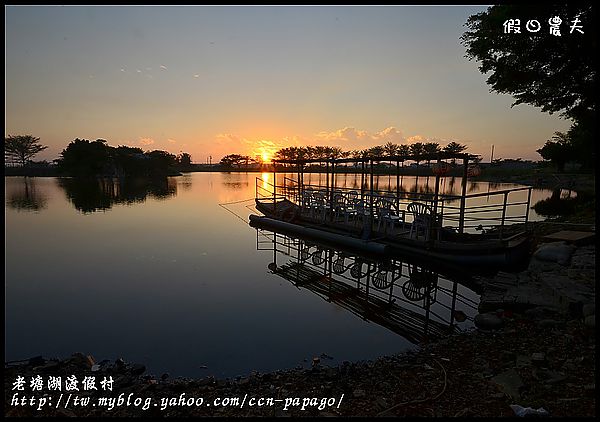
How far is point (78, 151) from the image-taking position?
6481 centimetres

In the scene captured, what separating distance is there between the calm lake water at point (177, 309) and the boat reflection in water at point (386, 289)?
Result: 0.54ft

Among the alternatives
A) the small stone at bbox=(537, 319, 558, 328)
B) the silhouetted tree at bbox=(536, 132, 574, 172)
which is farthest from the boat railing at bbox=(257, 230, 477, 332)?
the silhouetted tree at bbox=(536, 132, 574, 172)

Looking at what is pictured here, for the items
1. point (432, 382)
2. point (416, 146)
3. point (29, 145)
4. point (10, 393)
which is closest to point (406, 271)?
point (432, 382)

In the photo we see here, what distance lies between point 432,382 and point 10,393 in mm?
5603

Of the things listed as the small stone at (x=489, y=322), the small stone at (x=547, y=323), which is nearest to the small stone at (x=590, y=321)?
the small stone at (x=547, y=323)

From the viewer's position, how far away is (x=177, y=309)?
7758 millimetres

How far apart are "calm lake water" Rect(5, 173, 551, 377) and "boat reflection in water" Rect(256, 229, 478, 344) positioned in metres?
0.17

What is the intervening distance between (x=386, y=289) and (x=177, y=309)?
5731mm

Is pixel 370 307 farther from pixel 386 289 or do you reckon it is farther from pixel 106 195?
pixel 106 195

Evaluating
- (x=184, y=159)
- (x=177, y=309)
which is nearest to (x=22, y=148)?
(x=184, y=159)

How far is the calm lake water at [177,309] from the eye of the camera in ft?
19.3

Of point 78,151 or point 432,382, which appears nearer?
Answer: point 432,382

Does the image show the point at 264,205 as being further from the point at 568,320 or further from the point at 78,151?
the point at 78,151

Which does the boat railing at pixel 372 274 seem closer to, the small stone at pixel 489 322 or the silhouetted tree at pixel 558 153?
the small stone at pixel 489 322
